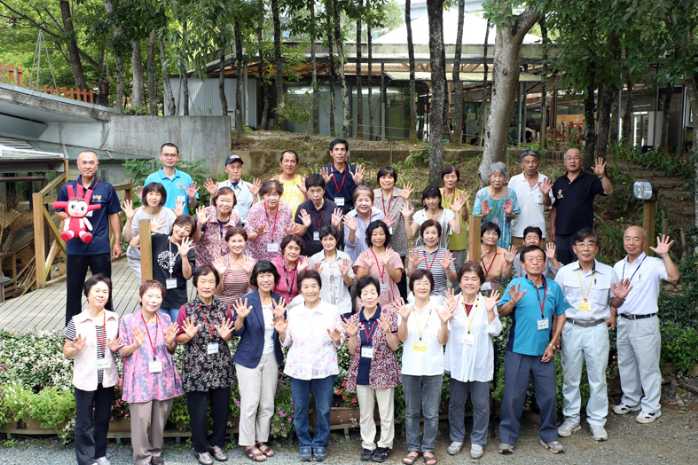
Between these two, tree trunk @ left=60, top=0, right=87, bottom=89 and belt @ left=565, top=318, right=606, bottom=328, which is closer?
belt @ left=565, top=318, right=606, bottom=328

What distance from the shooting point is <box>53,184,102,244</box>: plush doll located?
22.5 feet

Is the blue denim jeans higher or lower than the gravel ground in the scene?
higher

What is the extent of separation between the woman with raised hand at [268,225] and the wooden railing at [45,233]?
159 inches

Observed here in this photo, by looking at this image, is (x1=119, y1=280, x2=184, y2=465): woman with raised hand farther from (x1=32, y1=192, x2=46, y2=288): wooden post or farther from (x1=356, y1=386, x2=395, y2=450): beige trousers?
(x1=32, y1=192, x2=46, y2=288): wooden post

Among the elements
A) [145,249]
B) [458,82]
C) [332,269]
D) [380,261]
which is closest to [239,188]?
[145,249]

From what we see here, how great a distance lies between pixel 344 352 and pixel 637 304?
2546mm

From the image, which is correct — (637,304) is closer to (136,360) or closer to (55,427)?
(136,360)

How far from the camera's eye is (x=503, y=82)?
11594 mm

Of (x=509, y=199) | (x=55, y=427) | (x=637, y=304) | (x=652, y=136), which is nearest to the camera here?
(x=55, y=427)

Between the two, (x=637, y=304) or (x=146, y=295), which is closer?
(x=146, y=295)

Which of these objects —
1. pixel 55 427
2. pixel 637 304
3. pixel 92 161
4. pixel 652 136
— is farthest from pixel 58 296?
pixel 652 136

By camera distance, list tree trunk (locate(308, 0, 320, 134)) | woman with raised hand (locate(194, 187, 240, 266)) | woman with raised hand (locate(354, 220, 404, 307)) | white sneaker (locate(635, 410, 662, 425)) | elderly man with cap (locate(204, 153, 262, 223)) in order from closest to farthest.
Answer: woman with raised hand (locate(354, 220, 404, 307)) → white sneaker (locate(635, 410, 662, 425)) → woman with raised hand (locate(194, 187, 240, 266)) → elderly man with cap (locate(204, 153, 262, 223)) → tree trunk (locate(308, 0, 320, 134))

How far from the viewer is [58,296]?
9734 millimetres

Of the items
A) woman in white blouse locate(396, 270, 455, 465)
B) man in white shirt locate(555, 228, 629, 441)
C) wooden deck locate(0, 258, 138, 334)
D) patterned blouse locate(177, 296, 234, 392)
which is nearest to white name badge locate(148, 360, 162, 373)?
patterned blouse locate(177, 296, 234, 392)
